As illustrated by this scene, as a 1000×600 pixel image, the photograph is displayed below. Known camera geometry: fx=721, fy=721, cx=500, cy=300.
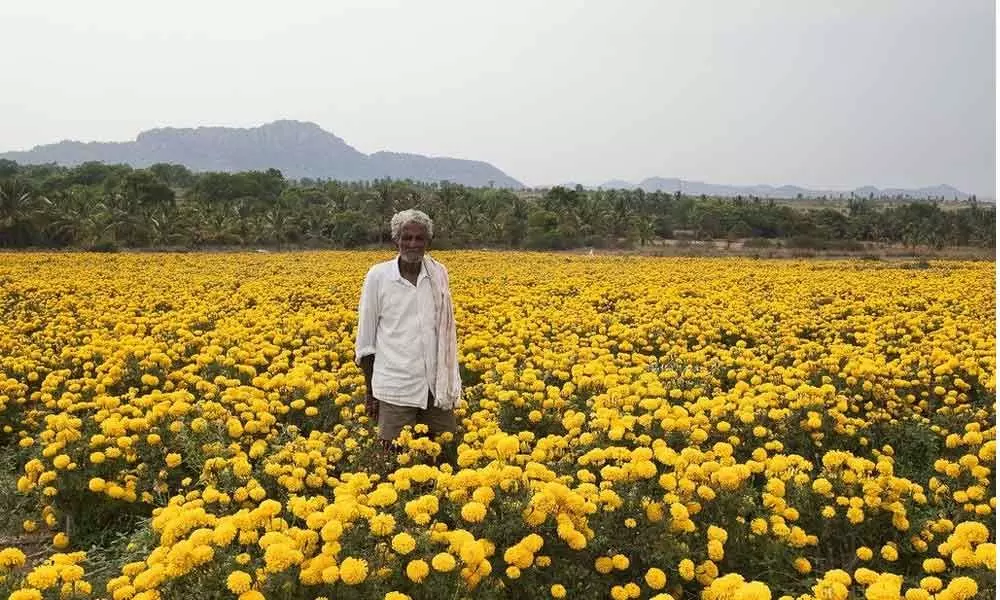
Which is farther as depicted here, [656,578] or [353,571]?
[656,578]

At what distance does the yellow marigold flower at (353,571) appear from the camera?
2.89 meters

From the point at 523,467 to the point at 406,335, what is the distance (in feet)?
4.12

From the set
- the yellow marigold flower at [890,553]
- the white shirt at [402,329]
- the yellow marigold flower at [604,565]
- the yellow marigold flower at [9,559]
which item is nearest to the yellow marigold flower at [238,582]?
the yellow marigold flower at [9,559]

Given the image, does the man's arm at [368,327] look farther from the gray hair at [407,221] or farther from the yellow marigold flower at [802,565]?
the yellow marigold flower at [802,565]

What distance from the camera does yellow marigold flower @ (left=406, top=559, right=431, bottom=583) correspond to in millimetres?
2961

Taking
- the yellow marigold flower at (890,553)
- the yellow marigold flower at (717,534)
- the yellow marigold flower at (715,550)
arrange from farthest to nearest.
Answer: the yellow marigold flower at (890,553) < the yellow marigold flower at (717,534) < the yellow marigold flower at (715,550)

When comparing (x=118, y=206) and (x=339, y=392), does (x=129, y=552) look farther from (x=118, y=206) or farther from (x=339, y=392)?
(x=118, y=206)

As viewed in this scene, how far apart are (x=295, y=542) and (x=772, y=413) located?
13.0 ft

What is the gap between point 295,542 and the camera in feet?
10.3

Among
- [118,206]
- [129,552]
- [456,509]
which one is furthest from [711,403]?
[118,206]

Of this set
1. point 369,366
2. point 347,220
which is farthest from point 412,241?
point 347,220

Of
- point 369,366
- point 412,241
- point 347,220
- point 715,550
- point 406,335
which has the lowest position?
point 715,550

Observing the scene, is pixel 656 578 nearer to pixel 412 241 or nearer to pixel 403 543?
pixel 403 543

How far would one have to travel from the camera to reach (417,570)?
2.97m
